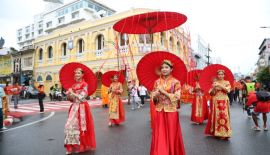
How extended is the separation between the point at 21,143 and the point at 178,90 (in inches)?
170

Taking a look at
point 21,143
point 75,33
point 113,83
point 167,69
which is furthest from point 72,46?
point 167,69

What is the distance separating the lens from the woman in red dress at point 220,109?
605 centimetres

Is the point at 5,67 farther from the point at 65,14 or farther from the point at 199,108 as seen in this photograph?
the point at 199,108

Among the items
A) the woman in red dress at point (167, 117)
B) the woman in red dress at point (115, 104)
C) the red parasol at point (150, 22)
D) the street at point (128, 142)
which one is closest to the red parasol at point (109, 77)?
the woman in red dress at point (115, 104)

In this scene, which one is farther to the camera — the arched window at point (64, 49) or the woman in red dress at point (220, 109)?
the arched window at point (64, 49)

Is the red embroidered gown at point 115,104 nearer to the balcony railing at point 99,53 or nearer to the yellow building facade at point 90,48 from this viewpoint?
the yellow building facade at point 90,48

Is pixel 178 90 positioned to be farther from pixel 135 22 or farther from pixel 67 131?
pixel 135 22

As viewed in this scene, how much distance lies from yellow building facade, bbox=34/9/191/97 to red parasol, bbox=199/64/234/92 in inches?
557

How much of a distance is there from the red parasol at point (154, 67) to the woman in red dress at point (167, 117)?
108mm

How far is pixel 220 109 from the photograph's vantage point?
6.23 meters

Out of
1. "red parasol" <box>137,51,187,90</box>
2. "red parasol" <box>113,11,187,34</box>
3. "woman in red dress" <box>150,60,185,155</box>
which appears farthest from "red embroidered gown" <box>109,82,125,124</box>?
"woman in red dress" <box>150,60,185,155</box>

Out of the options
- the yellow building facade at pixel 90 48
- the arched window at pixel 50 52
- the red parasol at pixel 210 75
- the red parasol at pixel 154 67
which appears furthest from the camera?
the arched window at pixel 50 52

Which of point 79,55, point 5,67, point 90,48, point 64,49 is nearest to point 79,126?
point 90,48

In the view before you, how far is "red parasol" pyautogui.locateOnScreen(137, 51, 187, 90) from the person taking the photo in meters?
4.02
